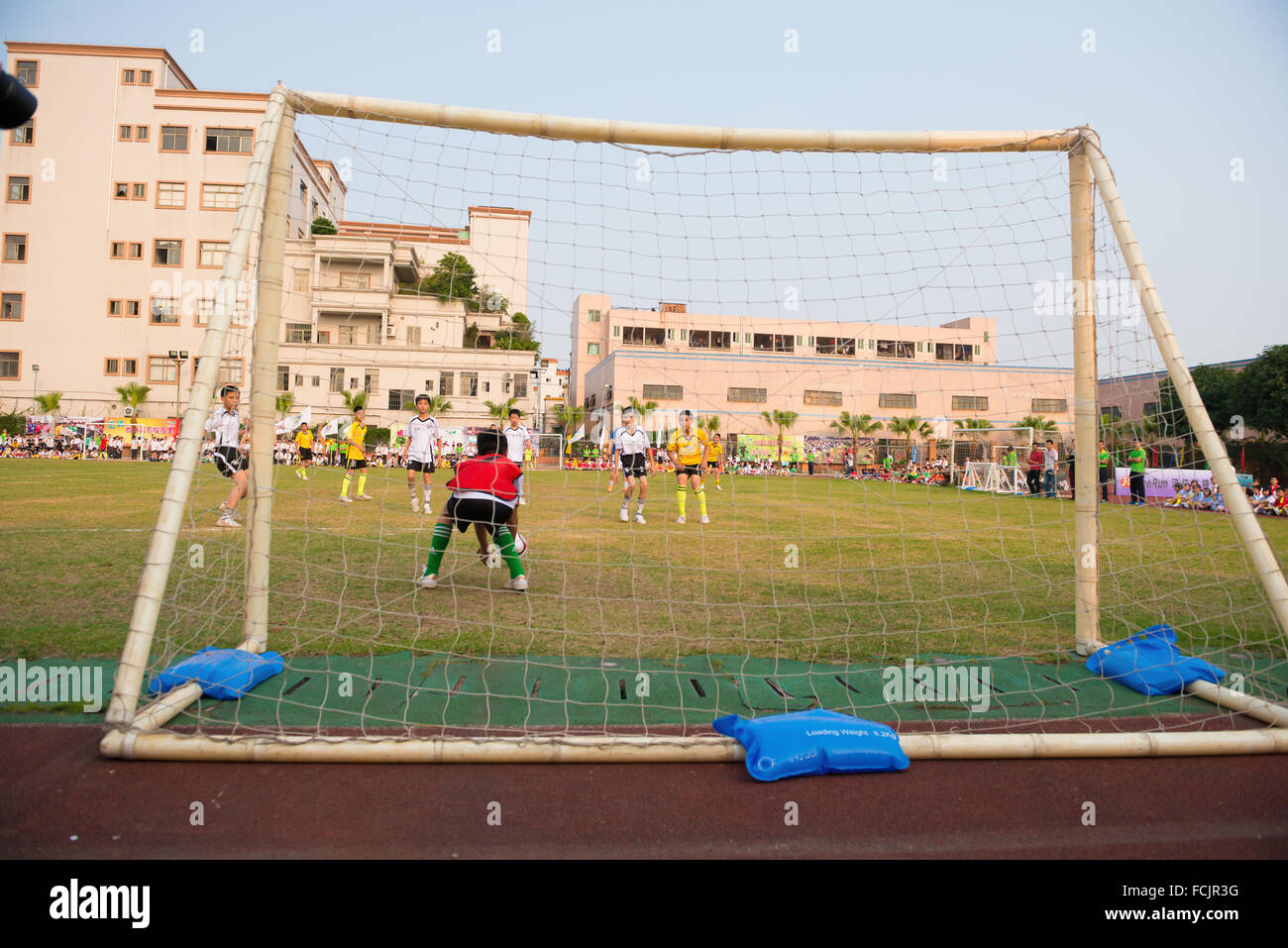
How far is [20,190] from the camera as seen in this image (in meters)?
43.8

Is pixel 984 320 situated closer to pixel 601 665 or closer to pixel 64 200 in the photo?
pixel 601 665

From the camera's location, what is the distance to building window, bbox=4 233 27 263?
43.9 metres

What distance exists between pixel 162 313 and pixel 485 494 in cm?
4858

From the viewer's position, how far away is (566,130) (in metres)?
4.20

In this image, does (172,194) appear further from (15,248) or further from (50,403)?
(50,403)

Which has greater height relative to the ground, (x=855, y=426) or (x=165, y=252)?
(x=165, y=252)

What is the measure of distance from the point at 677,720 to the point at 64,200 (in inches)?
2232

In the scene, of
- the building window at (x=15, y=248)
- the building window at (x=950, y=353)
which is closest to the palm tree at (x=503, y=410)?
the building window at (x=950, y=353)

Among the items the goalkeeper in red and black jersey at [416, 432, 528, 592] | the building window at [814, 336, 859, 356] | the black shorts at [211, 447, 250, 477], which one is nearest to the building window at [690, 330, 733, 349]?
the building window at [814, 336, 859, 356]

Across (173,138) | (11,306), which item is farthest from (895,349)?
(11,306)

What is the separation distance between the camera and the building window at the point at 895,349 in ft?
20.1

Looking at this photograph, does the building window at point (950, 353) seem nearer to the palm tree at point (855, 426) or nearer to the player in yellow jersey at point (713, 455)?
the palm tree at point (855, 426)
